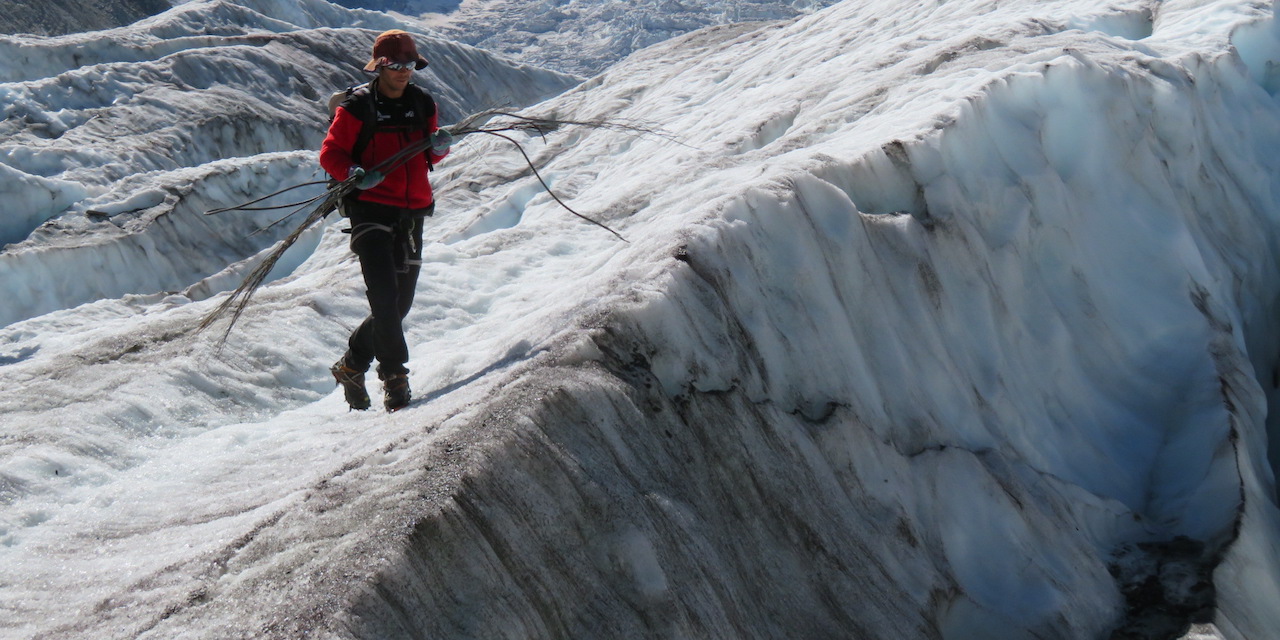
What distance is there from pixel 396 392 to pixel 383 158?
1.06m

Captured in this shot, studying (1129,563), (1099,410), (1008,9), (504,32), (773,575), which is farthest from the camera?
(504,32)

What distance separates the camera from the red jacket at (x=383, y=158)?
4297mm

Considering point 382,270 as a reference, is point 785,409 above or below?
below

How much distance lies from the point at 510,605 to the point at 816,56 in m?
10.1

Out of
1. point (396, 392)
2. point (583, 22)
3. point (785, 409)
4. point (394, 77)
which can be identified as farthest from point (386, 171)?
point (583, 22)

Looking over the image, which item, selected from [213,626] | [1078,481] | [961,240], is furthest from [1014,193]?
[213,626]

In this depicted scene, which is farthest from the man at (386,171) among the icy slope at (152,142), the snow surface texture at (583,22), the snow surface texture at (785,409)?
the snow surface texture at (583,22)

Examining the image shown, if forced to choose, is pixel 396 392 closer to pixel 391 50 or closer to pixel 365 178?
pixel 365 178

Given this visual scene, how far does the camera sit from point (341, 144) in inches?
171

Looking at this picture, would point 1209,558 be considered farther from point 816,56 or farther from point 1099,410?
point 816,56

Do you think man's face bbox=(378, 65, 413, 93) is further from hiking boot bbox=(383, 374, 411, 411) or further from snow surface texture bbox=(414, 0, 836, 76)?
snow surface texture bbox=(414, 0, 836, 76)

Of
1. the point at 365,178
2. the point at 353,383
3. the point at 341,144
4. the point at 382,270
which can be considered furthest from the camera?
the point at 353,383

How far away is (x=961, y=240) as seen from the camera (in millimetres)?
5559

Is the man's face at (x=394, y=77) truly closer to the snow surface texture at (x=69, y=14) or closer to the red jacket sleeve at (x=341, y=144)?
the red jacket sleeve at (x=341, y=144)
